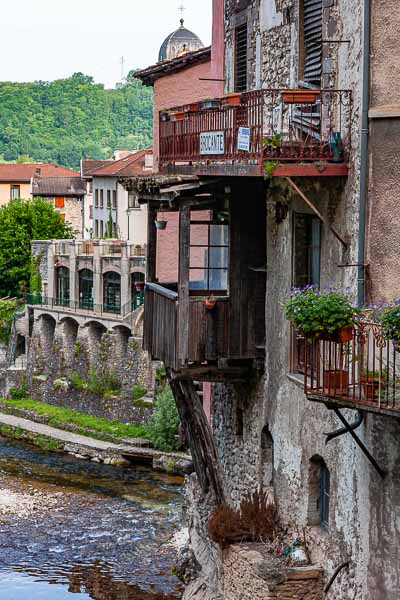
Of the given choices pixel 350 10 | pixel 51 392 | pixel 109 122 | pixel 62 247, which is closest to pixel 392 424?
pixel 350 10

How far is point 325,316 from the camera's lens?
585 inches

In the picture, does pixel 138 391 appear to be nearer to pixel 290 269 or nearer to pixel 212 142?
pixel 290 269

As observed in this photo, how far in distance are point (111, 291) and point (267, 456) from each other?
138ft

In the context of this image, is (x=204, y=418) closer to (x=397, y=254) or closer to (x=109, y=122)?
(x=397, y=254)

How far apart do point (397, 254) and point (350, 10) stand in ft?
10.4

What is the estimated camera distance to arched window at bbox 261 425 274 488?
20109 millimetres

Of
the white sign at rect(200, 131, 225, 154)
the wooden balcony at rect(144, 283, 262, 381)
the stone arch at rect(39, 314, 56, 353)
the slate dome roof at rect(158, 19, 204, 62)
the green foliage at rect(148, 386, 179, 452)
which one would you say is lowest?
the green foliage at rect(148, 386, 179, 452)

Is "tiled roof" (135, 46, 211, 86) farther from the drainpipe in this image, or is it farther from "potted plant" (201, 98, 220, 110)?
the drainpipe

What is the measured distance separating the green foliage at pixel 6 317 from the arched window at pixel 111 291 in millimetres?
8244

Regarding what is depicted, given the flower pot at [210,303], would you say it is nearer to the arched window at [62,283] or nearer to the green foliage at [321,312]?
the green foliage at [321,312]

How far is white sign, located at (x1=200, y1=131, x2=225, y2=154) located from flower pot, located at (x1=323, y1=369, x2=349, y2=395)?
4.50 metres

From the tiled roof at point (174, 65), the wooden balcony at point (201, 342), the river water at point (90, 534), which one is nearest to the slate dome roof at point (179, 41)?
the river water at point (90, 534)

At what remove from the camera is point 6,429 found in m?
54.5

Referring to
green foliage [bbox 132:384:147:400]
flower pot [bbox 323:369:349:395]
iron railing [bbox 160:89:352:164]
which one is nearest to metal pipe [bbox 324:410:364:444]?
flower pot [bbox 323:369:349:395]
